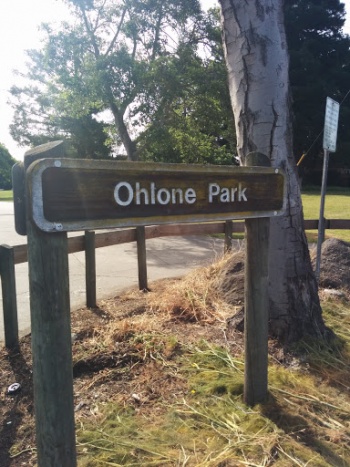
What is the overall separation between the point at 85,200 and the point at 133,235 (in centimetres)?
440

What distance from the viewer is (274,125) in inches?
140

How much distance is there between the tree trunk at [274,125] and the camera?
3.50 m

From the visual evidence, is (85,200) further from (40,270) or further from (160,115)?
(160,115)

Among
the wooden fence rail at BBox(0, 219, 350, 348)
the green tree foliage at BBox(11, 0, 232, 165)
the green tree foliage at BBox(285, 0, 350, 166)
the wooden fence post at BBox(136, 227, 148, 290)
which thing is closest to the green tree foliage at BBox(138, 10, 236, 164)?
the green tree foliage at BBox(11, 0, 232, 165)

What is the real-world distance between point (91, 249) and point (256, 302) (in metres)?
3.05

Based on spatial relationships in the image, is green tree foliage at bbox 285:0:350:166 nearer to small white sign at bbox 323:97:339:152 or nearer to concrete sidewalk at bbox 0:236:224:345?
concrete sidewalk at bbox 0:236:224:345

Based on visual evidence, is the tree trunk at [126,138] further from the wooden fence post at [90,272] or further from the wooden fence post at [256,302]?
the wooden fence post at [256,302]

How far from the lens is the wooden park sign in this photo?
1.72 metres

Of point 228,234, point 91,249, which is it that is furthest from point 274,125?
point 228,234

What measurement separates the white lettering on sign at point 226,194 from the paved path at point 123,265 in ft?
10.8

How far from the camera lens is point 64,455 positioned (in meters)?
1.88

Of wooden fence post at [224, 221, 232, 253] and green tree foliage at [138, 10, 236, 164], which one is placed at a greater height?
green tree foliage at [138, 10, 236, 164]

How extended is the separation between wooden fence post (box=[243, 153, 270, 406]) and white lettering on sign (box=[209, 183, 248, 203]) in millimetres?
326

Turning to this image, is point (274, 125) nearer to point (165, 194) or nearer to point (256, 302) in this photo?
point (256, 302)
